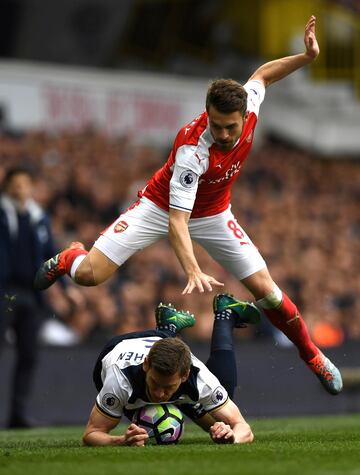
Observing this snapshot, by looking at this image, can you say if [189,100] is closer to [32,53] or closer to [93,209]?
[32,53]

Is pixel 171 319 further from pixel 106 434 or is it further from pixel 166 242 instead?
pixel 166 242

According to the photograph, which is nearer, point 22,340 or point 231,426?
point 231,426

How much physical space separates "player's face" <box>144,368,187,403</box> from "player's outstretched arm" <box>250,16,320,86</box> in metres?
2.60

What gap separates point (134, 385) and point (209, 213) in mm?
1647

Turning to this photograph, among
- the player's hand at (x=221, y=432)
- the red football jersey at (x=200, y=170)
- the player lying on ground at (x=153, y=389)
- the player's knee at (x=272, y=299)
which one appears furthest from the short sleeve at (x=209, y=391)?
the player's knee at (x=272, y=299)

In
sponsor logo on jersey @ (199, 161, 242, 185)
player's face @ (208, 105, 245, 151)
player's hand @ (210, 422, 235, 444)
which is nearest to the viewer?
player's hand @ (210, 422, 235, 444)

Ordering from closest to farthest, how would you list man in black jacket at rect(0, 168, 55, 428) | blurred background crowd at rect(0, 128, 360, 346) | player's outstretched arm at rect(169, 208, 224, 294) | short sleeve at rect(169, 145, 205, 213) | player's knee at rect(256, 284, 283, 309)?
1. player's outstretched arm at rect(169, 208, 224, 294)
2. short sleeve at rect(169, 145, 205, 213)
3. player's knee at rect(256, 284, 283, 309)
4. man in black jacket at rect(0, 168, 55, 428)
5. blurred background crowd at rect(0, 128, 360, 346)

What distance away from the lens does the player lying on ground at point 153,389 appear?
24.9ft

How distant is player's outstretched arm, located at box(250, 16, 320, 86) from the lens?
9.13 m

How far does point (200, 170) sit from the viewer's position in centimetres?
855

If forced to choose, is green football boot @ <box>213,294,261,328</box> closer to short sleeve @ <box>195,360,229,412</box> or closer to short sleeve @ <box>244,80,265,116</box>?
short sleeve @ <box>195,360,229,412</box>

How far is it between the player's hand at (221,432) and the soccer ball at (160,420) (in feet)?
0.89

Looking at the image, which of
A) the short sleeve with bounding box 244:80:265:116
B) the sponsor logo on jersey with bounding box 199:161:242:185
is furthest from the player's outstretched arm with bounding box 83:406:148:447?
the short sleeve with bounding box 244:80:265:116

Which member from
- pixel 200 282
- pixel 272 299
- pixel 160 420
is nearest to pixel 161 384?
pixel 160 420
